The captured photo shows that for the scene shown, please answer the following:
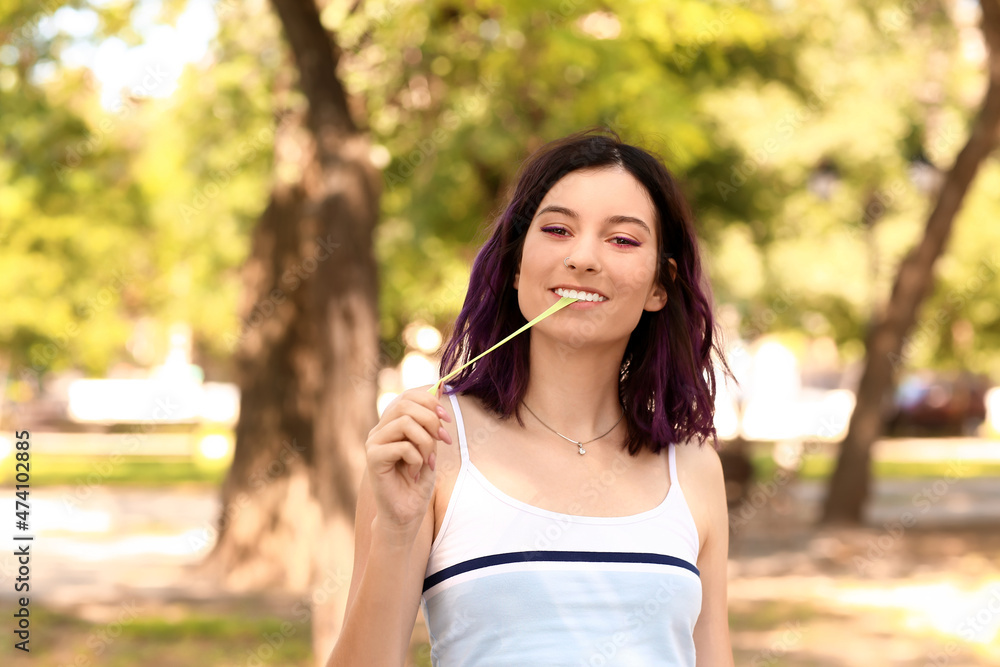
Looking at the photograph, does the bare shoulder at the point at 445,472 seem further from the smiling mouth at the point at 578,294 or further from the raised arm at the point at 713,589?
the raised arm at the point at 713,589

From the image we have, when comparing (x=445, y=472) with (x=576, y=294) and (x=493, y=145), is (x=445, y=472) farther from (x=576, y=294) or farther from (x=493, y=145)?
(x=493, y=145)

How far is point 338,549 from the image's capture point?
251 inches

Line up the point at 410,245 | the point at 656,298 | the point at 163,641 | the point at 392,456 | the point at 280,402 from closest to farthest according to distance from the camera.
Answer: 1. the point at 392,456
2. the point at 656,298
3. the point at 163,641
4. the point at 280,402
5. the point at 410,245

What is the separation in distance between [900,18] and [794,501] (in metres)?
5.96

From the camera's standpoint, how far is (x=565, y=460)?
1.99 meters

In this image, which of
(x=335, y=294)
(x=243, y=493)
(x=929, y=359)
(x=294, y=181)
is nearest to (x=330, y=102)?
(x=335, y=294)

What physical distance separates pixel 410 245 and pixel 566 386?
37.4ft

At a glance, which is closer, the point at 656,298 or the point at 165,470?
the point at 656,298

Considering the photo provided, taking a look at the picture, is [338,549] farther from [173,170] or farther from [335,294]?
[173,170]

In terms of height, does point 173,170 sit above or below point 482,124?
above

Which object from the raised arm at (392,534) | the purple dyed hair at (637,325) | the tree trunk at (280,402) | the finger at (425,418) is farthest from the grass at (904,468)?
the finger at (425,418)

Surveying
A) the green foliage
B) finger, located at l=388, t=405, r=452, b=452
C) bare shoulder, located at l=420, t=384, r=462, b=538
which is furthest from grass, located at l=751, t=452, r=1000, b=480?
finger, located at l=388, t=405, r=452, b=452

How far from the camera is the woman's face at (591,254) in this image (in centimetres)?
197

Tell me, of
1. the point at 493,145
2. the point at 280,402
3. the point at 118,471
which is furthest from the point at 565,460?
the point at 118,471
